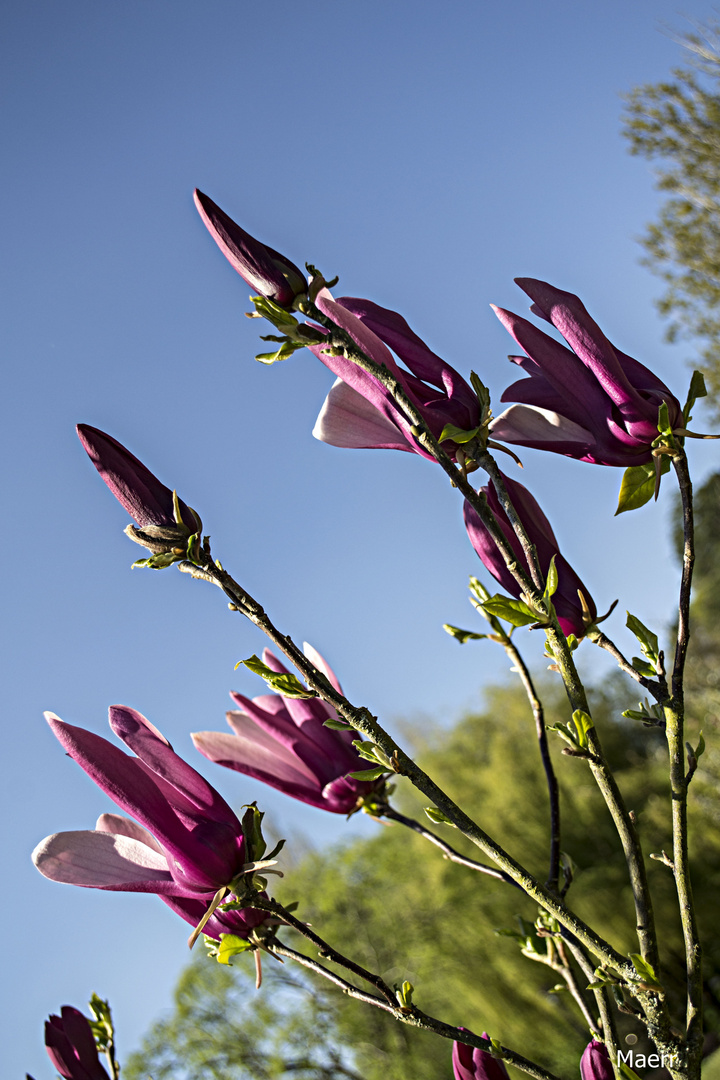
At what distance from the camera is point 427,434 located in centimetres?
49

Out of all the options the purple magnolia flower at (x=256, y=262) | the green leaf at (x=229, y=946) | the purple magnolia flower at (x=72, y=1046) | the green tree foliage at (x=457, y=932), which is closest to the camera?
the purple magnolia flower at (x=256, y=262)

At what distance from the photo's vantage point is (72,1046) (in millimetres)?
712

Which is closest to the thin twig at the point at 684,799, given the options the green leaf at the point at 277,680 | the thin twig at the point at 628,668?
the thin twig at the point at 628,668

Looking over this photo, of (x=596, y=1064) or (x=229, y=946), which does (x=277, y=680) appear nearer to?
(x=229, y=946)

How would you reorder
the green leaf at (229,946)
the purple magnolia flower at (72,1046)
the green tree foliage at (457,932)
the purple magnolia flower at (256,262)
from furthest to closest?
the green tree foliage at (457,932) → the purple magnolia flower at (72,1046) → the green leaf at (229,946) → the purple magnolia flower at (256,262)

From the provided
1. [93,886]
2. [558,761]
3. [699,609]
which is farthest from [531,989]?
[93,886]

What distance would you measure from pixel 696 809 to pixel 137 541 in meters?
9.64

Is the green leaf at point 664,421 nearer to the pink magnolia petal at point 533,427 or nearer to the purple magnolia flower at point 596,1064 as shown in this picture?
the pink magnolia petal at point 533,427

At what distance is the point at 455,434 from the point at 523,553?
0.38 feet

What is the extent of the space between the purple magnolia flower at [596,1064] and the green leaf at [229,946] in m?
0.25

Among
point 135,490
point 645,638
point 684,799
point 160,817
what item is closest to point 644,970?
point 684,799

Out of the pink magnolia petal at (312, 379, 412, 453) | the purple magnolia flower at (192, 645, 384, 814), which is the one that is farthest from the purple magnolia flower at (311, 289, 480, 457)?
the purple magnolia flower at (192, 645, 384, 814)

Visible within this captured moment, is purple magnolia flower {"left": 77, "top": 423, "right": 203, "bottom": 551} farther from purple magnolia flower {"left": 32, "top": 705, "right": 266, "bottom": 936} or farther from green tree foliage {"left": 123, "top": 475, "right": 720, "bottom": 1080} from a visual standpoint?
green tree foliage {"left": 123, "top": 475, "right": 720, "bottom": 1080}

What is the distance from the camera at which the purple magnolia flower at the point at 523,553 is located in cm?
58
